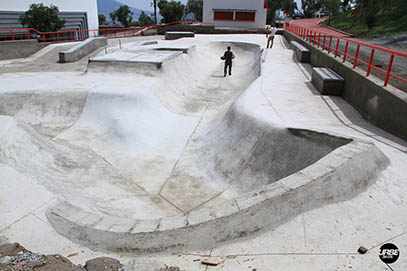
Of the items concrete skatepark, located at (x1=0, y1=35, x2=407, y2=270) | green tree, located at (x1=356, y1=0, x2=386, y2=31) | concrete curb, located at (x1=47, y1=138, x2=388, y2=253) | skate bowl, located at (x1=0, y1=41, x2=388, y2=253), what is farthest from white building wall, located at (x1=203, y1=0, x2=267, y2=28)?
concrete curb, located at (x1=47, y1=138, x2=388, y2=253)

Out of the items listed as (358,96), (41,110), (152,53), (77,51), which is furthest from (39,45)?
(358,96)

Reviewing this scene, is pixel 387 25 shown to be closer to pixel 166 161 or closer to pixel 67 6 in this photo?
pixel 166 161

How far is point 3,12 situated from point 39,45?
37.3 ft

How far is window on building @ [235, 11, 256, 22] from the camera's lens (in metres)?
46.3

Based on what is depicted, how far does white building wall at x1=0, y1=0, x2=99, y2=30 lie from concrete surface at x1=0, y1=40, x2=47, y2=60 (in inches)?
457

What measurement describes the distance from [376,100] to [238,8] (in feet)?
139

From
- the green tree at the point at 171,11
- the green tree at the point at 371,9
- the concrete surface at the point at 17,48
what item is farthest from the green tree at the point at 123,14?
the concrete surface at the point at 17,48

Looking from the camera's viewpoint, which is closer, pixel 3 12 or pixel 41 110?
pixel 41 110

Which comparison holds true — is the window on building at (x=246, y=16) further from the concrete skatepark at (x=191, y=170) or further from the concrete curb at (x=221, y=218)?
the concrete curb at (x=221, y=218)

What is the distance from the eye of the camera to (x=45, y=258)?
12.0 ft

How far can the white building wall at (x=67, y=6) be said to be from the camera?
2942cm

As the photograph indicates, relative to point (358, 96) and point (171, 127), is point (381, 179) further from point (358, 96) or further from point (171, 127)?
point (171, 127)

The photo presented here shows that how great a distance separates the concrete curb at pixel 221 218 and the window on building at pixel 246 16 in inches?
1786

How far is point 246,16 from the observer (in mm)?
46438
